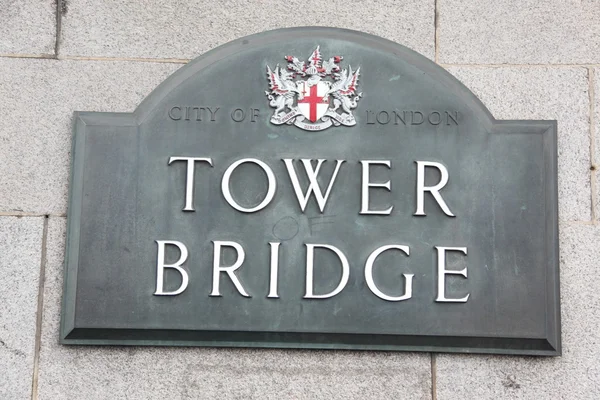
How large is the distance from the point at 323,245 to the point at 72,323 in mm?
1433

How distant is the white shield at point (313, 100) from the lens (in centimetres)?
496

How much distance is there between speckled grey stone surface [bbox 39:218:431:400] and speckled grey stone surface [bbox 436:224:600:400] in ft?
0.53

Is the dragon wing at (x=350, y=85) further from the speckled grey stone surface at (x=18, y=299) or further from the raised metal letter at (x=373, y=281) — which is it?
the speckled grey stone surface at (x=18, y=299)

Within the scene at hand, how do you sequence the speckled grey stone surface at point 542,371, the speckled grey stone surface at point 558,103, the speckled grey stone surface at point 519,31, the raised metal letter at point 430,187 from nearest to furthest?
the speckled grey stone surface at point 542,371 → the raised metal letter at point 430,187 → the speckled grey stone surface at point 558,103 → the speckled grey stone surface at point 519,31

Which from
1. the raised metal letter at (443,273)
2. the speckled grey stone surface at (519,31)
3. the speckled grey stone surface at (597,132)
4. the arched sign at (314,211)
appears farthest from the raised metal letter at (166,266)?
the speckled grey stone surface at (597,132)

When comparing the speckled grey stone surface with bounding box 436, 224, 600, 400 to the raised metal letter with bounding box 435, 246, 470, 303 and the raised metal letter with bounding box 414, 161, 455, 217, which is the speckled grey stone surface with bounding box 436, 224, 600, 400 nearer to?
the raised metal letter with bounding box 435, 246, 470, 303

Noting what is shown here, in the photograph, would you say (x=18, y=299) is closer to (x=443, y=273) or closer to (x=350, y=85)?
(x=350, y=85)

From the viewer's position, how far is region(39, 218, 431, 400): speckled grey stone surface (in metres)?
4.74

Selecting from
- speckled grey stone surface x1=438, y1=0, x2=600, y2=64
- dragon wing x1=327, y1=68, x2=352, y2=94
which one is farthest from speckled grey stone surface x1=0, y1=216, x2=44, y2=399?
speckled grey stone surface x1=438, y1=0, x2=600, y2=64

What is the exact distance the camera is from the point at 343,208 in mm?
4859

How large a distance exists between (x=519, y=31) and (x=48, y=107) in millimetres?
2787

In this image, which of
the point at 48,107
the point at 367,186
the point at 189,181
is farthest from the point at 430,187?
the point at 48,107

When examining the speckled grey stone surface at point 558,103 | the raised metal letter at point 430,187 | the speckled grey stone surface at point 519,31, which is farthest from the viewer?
the speckled grey stone surface at point 519,31

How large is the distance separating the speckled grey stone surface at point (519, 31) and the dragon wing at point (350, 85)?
0.54 m
